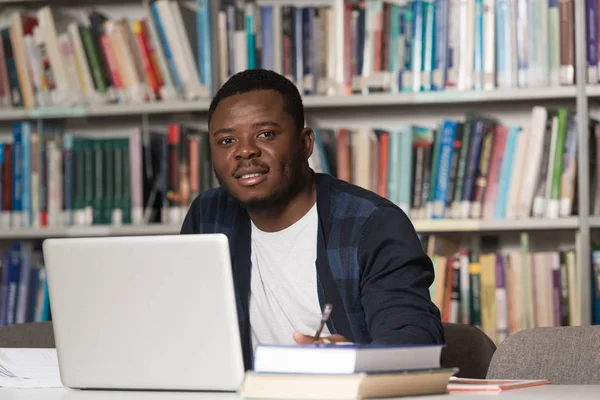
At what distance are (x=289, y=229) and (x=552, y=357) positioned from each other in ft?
1.99

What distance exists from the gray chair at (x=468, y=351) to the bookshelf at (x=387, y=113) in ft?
3.24

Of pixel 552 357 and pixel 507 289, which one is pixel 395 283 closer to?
pixel 552 357

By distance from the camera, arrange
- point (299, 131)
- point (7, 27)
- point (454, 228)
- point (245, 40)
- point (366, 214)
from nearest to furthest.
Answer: point (366, 214) < point (299, 131) < point (454, 228) < point (245, 40) < point (7, 27)

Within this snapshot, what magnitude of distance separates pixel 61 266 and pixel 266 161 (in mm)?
650

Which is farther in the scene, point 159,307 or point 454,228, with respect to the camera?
point 454,228

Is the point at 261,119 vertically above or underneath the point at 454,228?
above

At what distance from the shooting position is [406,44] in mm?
2871

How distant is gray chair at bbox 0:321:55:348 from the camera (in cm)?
190

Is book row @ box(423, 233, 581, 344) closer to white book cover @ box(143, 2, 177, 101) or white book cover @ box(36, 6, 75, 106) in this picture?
white book cover @ box(143, 2, 177, 101)

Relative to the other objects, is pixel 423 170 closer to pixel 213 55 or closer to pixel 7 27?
pixel 213 55

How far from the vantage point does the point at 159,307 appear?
1.21 meters

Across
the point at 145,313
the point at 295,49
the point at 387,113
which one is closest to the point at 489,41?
the point at 387,113

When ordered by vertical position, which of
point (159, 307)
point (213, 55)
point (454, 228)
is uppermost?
point (213, 55)

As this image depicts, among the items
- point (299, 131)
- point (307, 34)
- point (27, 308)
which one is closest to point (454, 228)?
point (307, 34)
